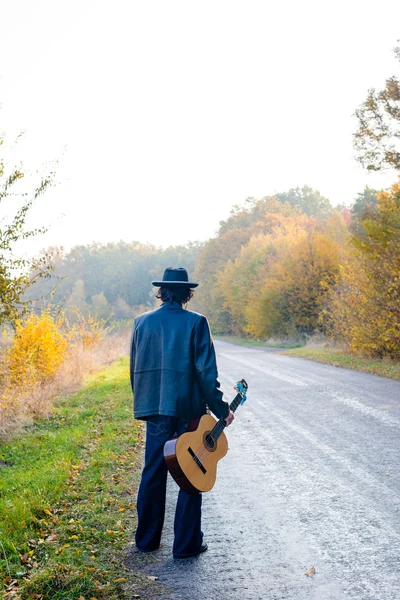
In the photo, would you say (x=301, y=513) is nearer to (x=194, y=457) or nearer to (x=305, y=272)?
(x=194, y=457)

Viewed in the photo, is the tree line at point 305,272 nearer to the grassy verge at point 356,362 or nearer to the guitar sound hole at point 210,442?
the grassy verge at point 356,362

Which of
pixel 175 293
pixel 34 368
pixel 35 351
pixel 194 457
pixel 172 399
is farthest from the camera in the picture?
pixel 35 351

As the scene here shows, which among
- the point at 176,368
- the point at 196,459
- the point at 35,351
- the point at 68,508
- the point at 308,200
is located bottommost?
the point at 68,508

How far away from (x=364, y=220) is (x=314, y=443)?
13208mm

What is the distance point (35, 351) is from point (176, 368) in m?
9.92

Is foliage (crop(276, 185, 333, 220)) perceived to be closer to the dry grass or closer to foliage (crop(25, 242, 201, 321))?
foliage (crop(25, 242, 201, 321))

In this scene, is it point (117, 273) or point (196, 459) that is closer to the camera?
point (196, 459)

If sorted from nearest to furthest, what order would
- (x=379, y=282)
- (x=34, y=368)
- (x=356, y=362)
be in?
(x=34, y=368), (x=379, y=282), (x=356, y=362)

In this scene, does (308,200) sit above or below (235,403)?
above

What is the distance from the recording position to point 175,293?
16.8 ft

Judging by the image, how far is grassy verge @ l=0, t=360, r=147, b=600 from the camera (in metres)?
4.18

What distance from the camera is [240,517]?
567cm

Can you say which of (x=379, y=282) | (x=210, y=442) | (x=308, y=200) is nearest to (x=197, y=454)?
(x=210, y=442)

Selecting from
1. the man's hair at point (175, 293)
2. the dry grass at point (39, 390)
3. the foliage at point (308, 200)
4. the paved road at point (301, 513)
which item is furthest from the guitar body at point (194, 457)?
the foliage at point (308, 200)
